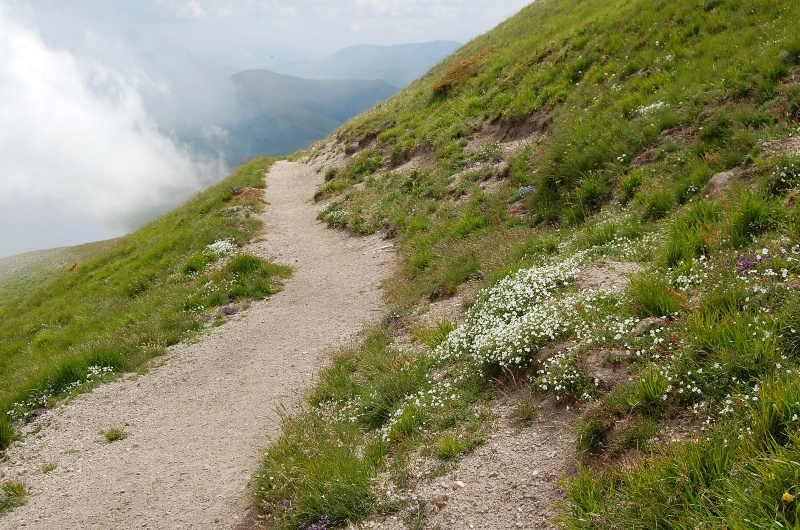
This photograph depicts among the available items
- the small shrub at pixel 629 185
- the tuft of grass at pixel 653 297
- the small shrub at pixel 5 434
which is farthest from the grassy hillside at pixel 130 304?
the tuft of grass at pixel 653 297

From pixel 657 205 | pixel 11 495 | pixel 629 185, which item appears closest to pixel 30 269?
pixel 11 495

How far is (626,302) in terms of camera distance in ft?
21.3

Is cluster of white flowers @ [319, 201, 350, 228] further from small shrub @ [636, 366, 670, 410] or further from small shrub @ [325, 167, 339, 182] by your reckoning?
small shrub @ [636, 366, 670, 410]

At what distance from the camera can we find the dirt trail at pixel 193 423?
7.41m

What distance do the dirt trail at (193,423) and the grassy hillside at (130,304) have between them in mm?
929

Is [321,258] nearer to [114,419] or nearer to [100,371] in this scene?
[100,371]

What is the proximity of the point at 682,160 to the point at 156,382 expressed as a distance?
12.8 m

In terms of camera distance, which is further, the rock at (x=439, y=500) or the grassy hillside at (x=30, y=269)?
the grassy hillside at (x=30, y=269)

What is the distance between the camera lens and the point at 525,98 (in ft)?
64.6

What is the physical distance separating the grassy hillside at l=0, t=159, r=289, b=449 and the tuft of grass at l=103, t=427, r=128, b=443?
6.99 ft

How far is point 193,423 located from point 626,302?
8.22 meters

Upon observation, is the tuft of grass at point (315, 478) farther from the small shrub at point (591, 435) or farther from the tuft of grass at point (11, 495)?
the tuft of grass at point (11, 495)

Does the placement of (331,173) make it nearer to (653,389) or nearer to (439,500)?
(439,500)

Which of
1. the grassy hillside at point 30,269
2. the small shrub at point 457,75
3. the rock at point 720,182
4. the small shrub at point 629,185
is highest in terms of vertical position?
the grassy hillside at point 30,269
